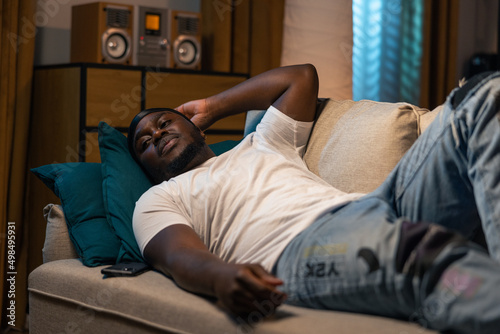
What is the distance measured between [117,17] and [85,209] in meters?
1.42

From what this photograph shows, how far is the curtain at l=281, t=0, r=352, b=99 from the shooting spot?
3.79 m

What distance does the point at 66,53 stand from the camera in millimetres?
3398

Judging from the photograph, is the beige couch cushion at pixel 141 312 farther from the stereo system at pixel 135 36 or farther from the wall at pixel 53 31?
the wall at pixel 53 31

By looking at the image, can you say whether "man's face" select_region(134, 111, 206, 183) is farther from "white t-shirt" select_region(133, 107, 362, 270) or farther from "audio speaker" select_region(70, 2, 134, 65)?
"audio speaker" select_region(70, 2, 134, 65)

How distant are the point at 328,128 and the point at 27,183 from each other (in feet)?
5.60

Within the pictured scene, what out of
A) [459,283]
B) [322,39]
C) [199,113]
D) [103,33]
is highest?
[322,39]

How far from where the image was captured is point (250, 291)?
4.17 ft

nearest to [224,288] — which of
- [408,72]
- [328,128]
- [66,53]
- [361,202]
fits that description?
[361,202]

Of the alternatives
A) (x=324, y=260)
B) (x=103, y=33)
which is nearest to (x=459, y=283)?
(x=324, y=260)

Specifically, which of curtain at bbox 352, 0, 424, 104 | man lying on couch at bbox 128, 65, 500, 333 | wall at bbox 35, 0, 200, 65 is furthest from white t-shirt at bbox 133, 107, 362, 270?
curtain at bbox 352, 0, 424, 104

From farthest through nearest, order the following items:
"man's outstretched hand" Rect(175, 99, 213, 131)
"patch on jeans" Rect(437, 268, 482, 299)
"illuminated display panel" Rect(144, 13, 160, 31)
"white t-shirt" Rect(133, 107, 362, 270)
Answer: "illuminated display panel" Rect(144, 13, 160, 31)
"man's outstretched hand" Rect(175, 99, 213, 131)
"white t-shirt" Rect(133, 107, 362, 270)
"patch on jeans" Rect(437, 268, 482, 299)

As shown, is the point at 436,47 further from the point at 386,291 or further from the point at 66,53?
the point at 386,291

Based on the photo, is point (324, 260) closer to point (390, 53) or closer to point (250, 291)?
point (250, 291)

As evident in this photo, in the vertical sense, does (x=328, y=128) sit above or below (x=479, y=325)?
above
